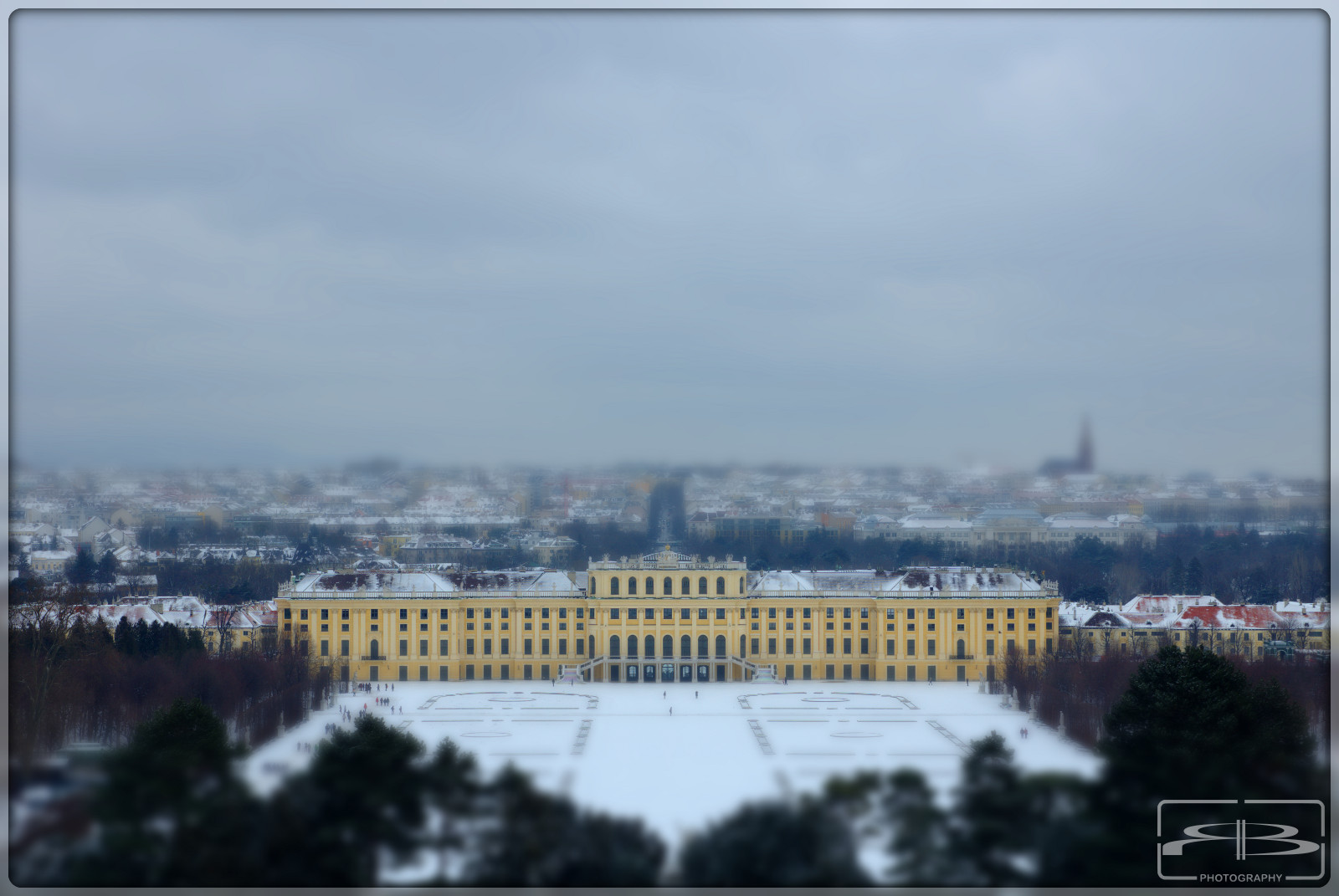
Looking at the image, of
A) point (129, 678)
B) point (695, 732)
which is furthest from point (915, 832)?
point (129, 678)

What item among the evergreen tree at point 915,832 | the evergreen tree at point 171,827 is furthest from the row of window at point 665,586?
the evergreen tree at point 171,827

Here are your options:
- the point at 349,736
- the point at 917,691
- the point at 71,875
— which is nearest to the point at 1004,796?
the point at 71,875

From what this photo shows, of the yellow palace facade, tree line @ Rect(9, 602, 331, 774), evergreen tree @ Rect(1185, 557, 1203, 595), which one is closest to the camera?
tree line @ Rect(9, 602, 331, 774)

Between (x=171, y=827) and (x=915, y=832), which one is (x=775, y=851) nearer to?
(x=915, y=832)

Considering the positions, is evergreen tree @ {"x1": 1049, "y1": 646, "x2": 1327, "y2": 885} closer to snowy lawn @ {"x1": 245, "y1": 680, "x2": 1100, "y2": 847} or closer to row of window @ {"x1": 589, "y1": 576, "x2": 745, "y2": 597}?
snowy lawn @ {"x1": 245, "y1": 680, "x2": 1100, "y2": 847}

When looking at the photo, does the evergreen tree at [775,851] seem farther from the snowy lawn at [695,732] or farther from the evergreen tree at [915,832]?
the snowy lawn at [695,732]

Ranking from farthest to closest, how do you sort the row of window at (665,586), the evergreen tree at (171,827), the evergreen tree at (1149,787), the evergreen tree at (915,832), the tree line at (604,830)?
the row of window at (665,586)
the evergreen tree at (915,832)
the evergreen tree at (1149,787)
the tree line at (604,830)
the evergreen tree at (171,827)

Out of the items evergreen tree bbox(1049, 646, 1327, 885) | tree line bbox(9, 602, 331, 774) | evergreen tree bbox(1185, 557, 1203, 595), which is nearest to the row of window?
tree line bbox(9, 602, 331, 774)
